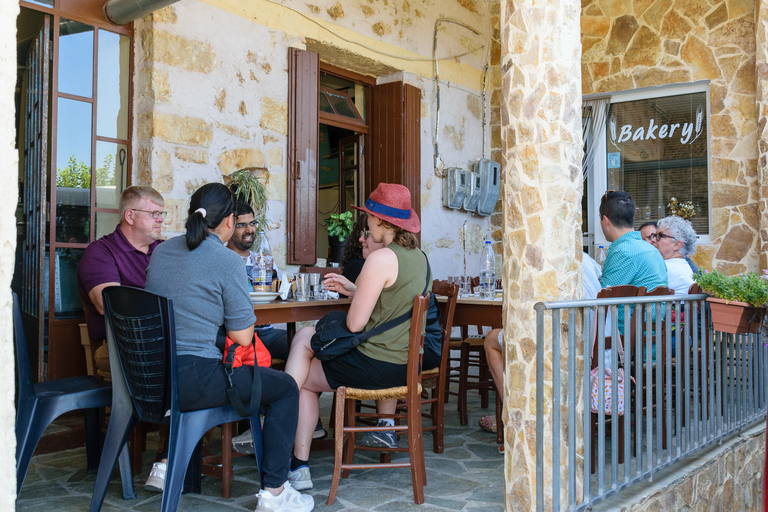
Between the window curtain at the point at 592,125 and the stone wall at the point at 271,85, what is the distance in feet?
4.10

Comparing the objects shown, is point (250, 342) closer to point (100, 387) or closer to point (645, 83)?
point (100, 387)

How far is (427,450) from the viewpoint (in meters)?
3.57

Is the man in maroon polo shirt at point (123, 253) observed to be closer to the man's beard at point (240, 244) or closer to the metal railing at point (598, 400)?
the man's beard at point (240, 244)

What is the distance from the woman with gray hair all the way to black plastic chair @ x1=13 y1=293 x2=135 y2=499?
3421 millimetres

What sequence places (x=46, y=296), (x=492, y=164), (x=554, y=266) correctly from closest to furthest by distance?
(x=554, y=266), (x=46, y=296), (x=492, y=164)

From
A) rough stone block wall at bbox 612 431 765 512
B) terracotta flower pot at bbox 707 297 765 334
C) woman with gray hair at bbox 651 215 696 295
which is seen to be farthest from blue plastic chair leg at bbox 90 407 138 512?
woman with gray hair at bbox 651 215 696 295

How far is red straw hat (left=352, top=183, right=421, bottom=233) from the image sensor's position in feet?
10.2

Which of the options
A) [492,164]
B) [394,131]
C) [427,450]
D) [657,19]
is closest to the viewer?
[427,450]

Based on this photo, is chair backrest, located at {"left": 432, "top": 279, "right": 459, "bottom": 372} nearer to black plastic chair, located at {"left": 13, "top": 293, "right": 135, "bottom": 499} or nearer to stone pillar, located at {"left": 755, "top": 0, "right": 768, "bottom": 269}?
black plastic chair, located at {"left": 13, "top": 293, "right": 135, "bottom": 499}

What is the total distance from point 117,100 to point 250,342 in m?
2.55

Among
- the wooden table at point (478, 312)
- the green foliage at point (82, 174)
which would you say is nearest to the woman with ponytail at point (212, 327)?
the wooden table at point (478, 312)

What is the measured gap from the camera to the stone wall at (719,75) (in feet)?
20.7

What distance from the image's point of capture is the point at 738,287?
2.98m

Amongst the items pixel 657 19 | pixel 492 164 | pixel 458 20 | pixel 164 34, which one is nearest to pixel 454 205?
pixel 492 164
